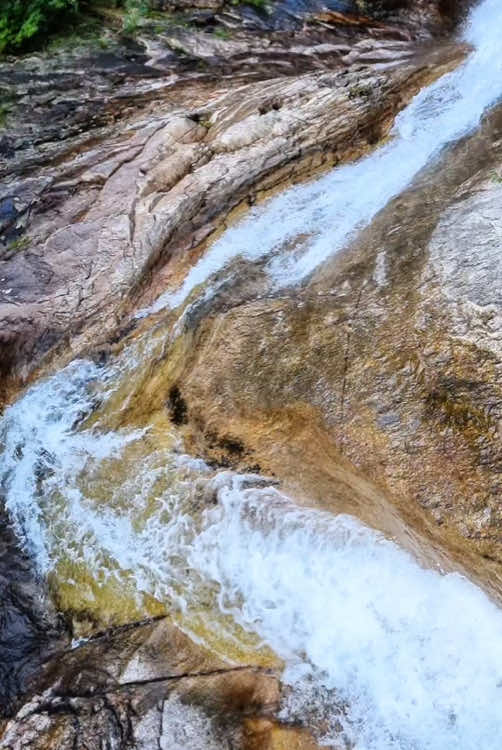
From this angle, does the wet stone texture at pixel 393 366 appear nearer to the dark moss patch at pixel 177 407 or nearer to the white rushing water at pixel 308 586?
the dark moss patch at pixel 177 407

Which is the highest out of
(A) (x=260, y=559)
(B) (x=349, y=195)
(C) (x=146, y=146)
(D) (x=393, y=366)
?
(C) (x=146, y=146)

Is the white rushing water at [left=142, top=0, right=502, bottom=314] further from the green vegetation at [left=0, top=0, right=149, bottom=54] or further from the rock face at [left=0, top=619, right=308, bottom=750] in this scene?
the green vegetation at [left=0, top=0, right=149, bottom=54]

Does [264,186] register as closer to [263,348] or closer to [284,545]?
[263,348]

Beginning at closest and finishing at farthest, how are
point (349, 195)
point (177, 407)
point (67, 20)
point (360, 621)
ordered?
point (360, 621), point (177, 407), point (349, 195), point (67, 20)

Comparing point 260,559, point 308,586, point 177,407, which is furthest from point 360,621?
point 177,407

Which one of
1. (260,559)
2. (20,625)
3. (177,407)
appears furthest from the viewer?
(177,407)

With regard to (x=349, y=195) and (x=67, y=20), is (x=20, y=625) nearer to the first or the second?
(x=349, y=195)

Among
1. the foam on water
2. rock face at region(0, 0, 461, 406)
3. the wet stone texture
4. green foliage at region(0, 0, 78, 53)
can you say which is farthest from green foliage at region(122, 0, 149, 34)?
the foam on water
